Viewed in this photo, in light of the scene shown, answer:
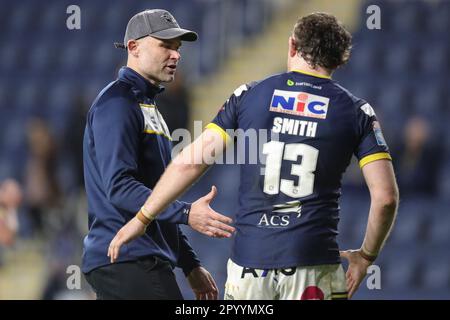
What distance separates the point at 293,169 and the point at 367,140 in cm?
33

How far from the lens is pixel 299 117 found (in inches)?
149

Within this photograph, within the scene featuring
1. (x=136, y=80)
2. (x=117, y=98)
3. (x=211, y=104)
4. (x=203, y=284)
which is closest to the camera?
(x=117, y=98)

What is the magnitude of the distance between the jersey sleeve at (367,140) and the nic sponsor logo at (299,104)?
0.49 ft

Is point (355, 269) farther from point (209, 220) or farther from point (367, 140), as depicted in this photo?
point (209, 220)

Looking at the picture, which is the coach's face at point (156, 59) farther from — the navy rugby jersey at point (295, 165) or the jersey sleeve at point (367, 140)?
the jersey sleeve at point (367, 140)

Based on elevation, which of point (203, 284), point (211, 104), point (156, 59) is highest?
point (156, 59)

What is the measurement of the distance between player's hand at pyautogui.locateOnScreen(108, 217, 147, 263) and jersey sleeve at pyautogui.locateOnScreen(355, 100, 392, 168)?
92 cm

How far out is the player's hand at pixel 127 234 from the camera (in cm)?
383

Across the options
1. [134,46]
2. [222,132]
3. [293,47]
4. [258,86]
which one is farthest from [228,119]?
[134,46]

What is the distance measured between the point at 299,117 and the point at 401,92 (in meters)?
6.12

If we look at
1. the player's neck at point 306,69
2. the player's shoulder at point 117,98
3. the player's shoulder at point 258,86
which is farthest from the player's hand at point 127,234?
the player's neck at point 306,69

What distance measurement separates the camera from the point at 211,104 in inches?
420

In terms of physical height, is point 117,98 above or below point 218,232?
above

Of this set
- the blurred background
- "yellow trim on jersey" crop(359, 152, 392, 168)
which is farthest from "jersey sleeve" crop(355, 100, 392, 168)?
the blurred background
